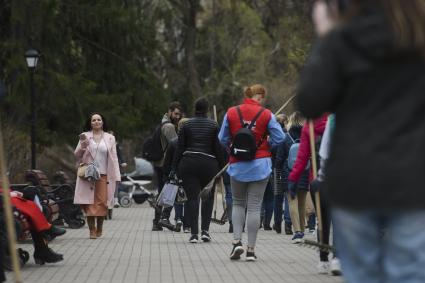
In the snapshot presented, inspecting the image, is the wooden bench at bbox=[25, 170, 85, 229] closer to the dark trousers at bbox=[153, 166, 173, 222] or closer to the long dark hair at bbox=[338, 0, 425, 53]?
the dark trousers at bbox=[153, 166, 173, 222]

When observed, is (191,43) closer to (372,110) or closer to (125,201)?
(125,201)

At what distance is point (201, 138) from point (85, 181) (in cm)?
249

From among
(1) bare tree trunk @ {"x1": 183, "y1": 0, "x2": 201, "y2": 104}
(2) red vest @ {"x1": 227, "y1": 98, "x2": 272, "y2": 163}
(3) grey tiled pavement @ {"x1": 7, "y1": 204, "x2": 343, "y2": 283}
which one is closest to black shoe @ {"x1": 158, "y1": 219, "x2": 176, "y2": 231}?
(3) grey tiled pavement @ {"x1": 7, "y1": 204, "x2": 343, "y2": 283}

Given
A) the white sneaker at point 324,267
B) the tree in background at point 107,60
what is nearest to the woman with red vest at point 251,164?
the white sneaker at point 324,267

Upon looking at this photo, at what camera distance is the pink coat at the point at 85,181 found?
675 inches

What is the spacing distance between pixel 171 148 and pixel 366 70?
541 inches

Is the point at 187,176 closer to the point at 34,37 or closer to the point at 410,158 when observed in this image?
the point at 410,158

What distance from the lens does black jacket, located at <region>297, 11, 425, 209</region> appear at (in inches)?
167

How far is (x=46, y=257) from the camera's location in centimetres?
1241

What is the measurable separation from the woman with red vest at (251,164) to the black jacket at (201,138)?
225 centimetres

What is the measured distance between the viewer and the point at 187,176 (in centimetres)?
1556

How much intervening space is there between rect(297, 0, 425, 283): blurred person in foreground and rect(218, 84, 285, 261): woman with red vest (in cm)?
812

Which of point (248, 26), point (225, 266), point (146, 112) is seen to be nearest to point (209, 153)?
point (225, 266)

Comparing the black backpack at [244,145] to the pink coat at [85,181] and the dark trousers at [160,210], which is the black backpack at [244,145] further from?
the dark trousers at [160,210]
